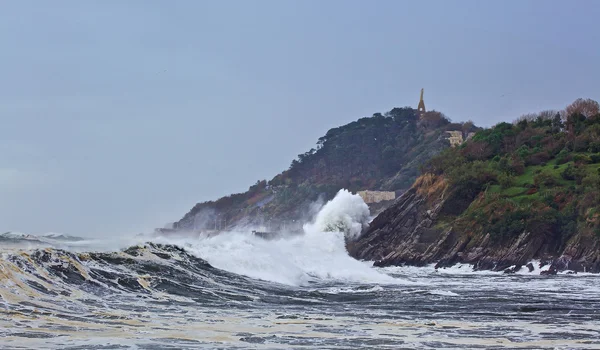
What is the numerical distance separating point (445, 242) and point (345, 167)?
109428 millimetres

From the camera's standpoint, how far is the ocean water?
73.4ft

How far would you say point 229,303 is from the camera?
104 feet

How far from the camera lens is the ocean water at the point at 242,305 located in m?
22.4

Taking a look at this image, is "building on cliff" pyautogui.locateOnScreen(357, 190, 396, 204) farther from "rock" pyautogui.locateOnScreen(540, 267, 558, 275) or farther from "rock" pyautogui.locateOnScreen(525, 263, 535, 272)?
"rock" pyautogui.locateOnScreen(540, 267, 558, 275)

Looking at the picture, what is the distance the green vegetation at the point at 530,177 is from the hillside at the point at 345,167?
63.1 metres

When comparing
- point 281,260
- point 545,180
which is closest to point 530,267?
point 545,180

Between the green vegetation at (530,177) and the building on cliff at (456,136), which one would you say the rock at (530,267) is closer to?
the green vegetation at (530,177)

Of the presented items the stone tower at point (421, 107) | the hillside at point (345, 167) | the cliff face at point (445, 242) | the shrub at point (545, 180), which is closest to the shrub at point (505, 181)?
the shrub at point (545, 180)

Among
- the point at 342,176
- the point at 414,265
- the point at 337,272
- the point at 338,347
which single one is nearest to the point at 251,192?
the point at 342,176

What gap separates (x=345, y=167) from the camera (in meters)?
180

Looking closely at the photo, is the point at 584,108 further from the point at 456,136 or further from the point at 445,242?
the point at 456,136

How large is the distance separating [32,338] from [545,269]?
44.6m

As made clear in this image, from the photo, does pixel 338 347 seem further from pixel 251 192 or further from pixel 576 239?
pixel 251 192

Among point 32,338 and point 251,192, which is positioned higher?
point 251,192
